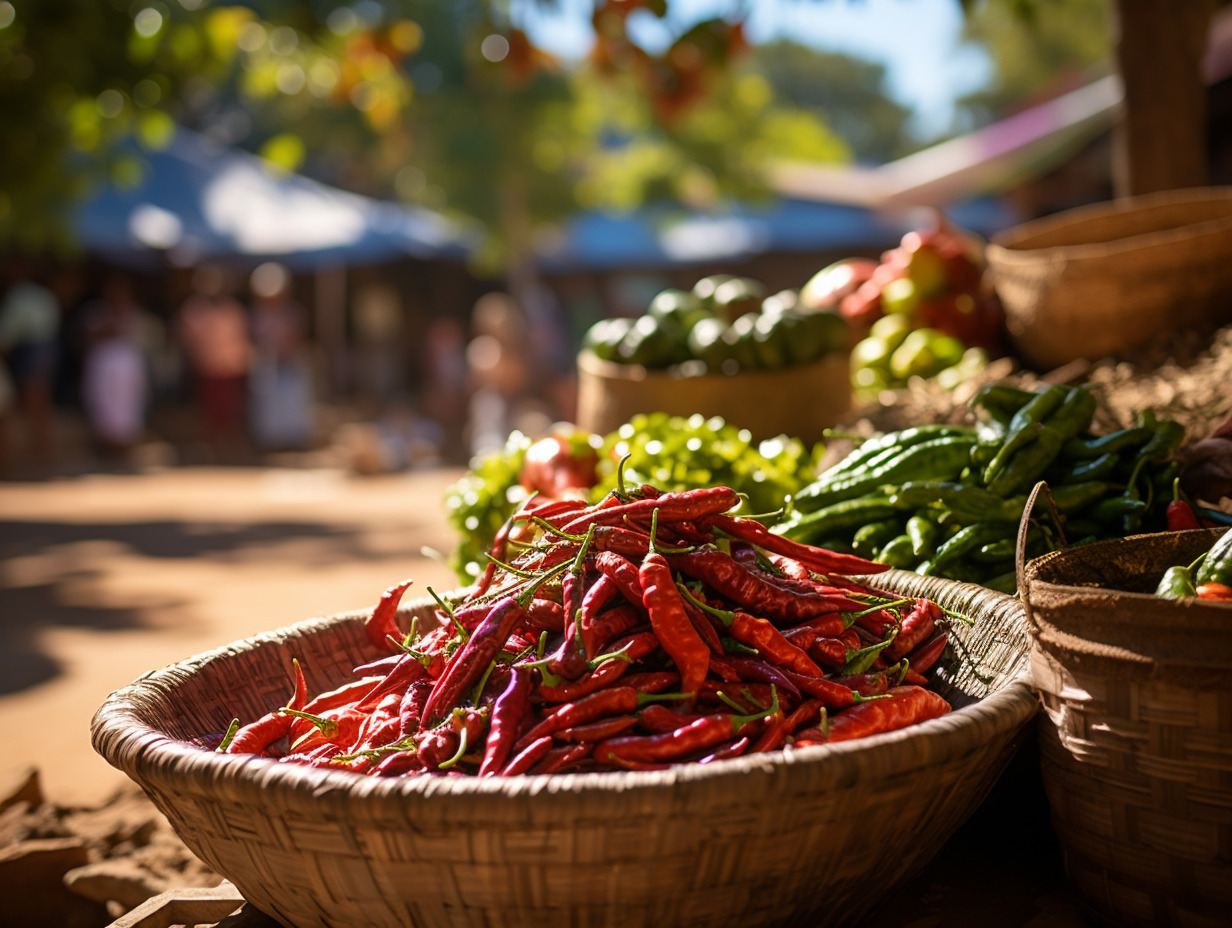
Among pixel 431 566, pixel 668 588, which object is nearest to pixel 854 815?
pixel 668 588

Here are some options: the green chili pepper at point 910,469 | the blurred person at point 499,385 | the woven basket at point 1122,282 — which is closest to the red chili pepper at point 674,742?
the green chili pepper at point 910,469

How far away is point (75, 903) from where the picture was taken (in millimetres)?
2764

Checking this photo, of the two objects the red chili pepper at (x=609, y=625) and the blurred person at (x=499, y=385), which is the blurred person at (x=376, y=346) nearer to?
the blurred person at (x=499, y=385)

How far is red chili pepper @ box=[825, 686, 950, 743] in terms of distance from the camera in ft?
5.79

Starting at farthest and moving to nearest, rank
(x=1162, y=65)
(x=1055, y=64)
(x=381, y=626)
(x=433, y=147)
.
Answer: (x=1055, y=64) → (x=433, y=147) → (x=1162, y=65) → (x=381, y=626)

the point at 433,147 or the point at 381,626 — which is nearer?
the point at 381,626

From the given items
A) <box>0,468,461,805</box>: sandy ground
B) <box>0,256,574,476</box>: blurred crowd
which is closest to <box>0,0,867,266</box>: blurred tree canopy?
<box>0,256,574,476</box>: blurred crowd

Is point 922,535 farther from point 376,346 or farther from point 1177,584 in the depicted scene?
point 376,346

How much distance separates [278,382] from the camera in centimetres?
1496

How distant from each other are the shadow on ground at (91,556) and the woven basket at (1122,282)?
4.56m

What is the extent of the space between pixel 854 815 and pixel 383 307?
22.5 meters

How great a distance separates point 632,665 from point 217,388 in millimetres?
14336

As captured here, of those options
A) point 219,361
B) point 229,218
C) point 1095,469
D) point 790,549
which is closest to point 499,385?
point 219,361

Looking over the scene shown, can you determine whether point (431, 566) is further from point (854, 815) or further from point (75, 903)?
point (854, 815)
